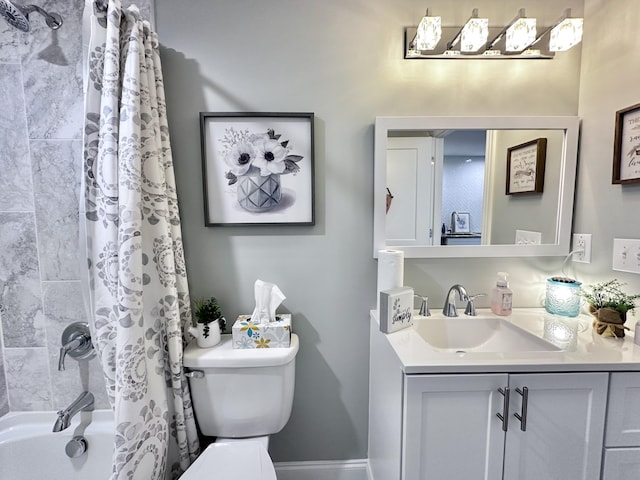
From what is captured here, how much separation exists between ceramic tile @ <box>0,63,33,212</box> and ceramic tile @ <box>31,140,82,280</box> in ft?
0.14

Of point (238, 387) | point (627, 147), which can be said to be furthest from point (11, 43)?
point (627, 147)

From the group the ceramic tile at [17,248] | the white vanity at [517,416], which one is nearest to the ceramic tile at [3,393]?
the ceramic tile at [17,248]

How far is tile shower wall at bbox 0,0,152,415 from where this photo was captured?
1.17 m

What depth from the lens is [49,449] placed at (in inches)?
48.4

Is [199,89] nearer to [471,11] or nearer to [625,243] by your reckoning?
[471,11]

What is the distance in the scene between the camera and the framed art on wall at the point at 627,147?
1.04 meters

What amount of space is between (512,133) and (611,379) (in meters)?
0.98

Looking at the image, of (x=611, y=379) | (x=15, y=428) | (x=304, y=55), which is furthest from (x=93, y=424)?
(x=611, y=379)

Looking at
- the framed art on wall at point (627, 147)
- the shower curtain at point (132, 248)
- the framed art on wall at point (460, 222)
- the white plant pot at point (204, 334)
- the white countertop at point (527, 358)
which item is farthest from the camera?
the framed art on wall at point (460, 222)

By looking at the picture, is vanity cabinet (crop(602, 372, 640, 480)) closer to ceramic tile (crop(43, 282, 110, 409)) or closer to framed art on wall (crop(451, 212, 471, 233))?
framed art on wall (crop(451, 212, 471, 233))

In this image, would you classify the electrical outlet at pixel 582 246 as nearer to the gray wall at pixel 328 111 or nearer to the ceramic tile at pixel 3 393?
the gray wall at pixel 328 111

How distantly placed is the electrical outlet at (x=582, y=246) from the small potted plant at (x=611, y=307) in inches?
5.2

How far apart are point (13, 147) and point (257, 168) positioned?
103 centimetres

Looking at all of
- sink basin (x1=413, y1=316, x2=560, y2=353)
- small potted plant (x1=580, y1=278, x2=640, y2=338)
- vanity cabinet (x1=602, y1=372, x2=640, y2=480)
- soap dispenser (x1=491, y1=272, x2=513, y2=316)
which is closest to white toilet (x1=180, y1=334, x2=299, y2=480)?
sink basin (x1=413, y1=316, x2=560, y2=353)
